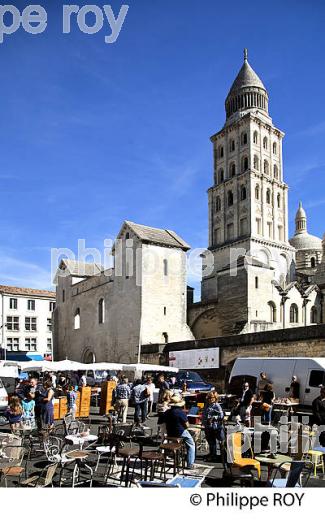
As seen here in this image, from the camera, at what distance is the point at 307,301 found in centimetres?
4028

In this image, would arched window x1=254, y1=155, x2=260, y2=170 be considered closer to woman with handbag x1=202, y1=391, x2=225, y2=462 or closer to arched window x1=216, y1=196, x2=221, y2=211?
arched window x1=216, y1=196, x2=221, y2=211

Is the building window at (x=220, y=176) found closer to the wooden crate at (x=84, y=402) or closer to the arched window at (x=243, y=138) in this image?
the arched window at (x=243, y=138)

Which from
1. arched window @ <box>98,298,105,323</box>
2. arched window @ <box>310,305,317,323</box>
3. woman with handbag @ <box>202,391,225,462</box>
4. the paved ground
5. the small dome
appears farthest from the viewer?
the small dome

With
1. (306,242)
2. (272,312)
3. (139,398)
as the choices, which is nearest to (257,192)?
(306,242)

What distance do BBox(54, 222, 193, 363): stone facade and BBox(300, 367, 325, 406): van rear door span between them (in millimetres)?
21043

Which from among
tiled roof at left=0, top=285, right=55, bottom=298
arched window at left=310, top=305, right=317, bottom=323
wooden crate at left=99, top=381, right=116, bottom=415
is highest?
tiled roof at left=0, top=285, right=55, bottom=298

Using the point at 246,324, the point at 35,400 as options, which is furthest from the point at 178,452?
the point at 246,324

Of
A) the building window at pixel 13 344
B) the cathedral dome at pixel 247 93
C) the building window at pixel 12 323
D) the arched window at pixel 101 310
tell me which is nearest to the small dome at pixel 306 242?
the cathedral dome at pixel 247 93

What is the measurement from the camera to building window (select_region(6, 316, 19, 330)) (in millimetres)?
52625

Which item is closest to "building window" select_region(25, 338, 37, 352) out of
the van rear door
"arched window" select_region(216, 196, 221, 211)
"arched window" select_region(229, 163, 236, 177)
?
"arched window" select_region(216, 196, 221, 211)

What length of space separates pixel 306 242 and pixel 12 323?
36760 millimetres

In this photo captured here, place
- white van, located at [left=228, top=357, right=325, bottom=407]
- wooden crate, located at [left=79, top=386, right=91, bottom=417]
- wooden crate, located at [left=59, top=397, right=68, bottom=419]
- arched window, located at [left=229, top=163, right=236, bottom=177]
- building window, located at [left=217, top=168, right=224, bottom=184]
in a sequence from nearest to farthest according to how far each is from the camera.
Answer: white van, located at [left=228, top=357, right=325, bottom=407] < wooden crate, located at [left=59, top=397, right=68, bottom=419] < wooden crate, located at [left=79, top=386, right=91, bottom=417] < arched window, located at [left=229, top=163, right=236, bottom=177] < building window, located at [left=217, top=168, right=224, bottom=184]

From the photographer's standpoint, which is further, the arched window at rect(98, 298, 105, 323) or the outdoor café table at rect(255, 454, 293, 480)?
the arched window at rect(98, 298, 105, 323)
